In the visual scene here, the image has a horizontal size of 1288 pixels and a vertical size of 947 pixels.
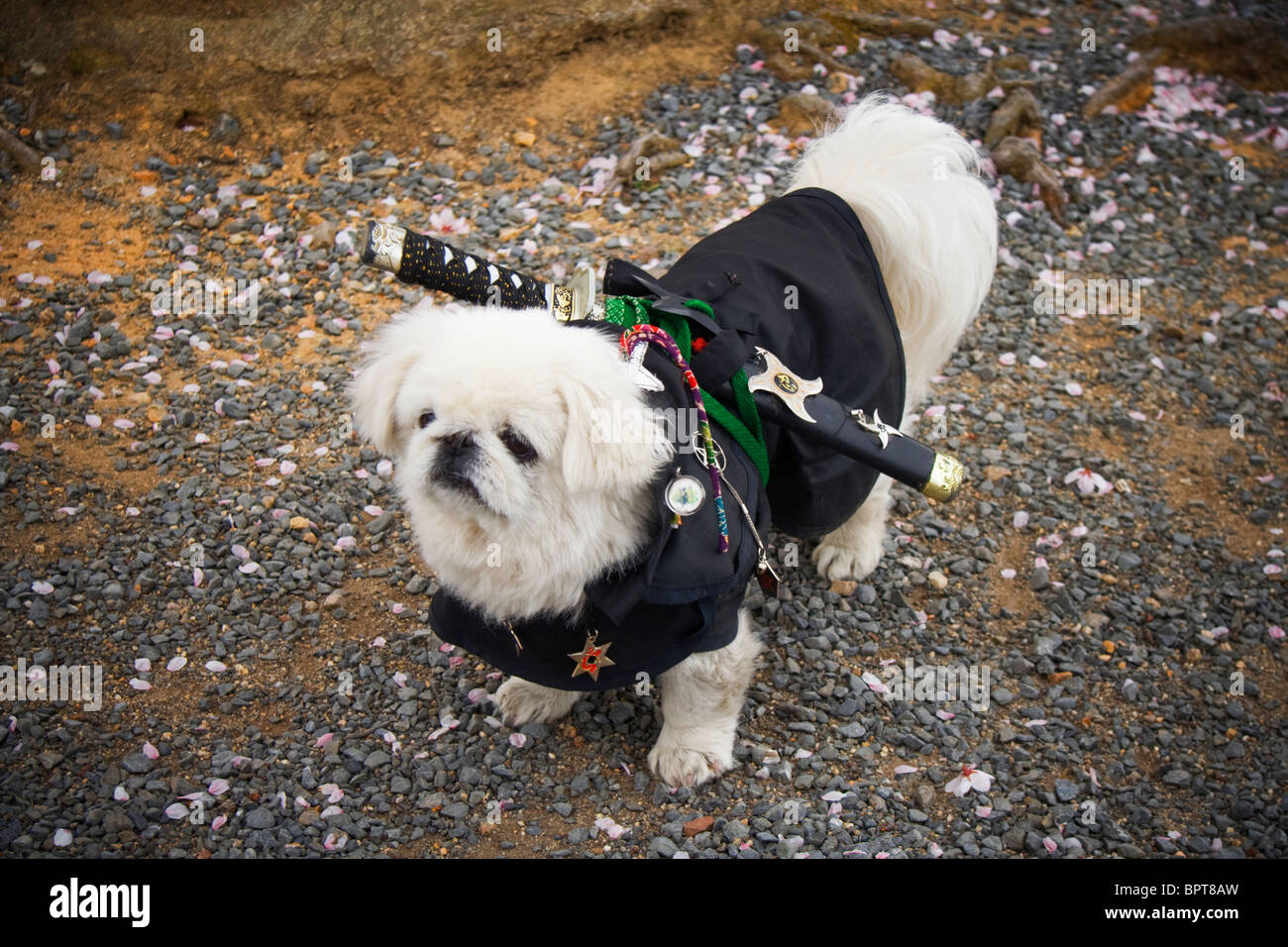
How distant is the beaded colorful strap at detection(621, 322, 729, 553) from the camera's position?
3.06 meters

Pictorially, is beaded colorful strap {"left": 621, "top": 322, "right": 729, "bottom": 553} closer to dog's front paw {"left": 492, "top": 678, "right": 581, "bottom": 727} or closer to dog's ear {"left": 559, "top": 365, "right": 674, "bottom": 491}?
dog's ear {"left": 559, "top": 365, "right": 674, "bottom": 491}

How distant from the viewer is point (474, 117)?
6.75 m

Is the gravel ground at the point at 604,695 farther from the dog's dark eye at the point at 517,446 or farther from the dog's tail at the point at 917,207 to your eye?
the dog's dark eye at the point at 517,446

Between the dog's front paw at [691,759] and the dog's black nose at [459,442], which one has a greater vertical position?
the dog's black nose at [459,442]

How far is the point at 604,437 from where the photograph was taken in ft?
9.07

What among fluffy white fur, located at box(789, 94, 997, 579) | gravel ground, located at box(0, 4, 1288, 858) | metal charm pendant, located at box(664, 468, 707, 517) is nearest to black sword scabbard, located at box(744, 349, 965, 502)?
metal charm pendant, located at box(664, 468, 707, 517)

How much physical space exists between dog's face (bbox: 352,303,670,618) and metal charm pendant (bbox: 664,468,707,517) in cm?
8

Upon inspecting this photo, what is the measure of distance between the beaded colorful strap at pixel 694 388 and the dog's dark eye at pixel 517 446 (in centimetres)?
47

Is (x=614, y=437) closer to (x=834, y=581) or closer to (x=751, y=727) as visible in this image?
(x=751, y=727)

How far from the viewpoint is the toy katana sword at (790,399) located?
3.22 m

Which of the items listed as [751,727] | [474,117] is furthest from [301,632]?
[474,117]

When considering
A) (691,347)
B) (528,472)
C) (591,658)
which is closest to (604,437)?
(528,472)

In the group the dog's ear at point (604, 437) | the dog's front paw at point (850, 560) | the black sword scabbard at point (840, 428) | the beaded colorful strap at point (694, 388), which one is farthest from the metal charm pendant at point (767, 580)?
the dog's ear at point (604, 437)

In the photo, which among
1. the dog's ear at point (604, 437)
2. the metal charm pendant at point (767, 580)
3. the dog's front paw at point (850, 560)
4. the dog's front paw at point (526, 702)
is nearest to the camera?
the dog's ear at point (604, 437)
